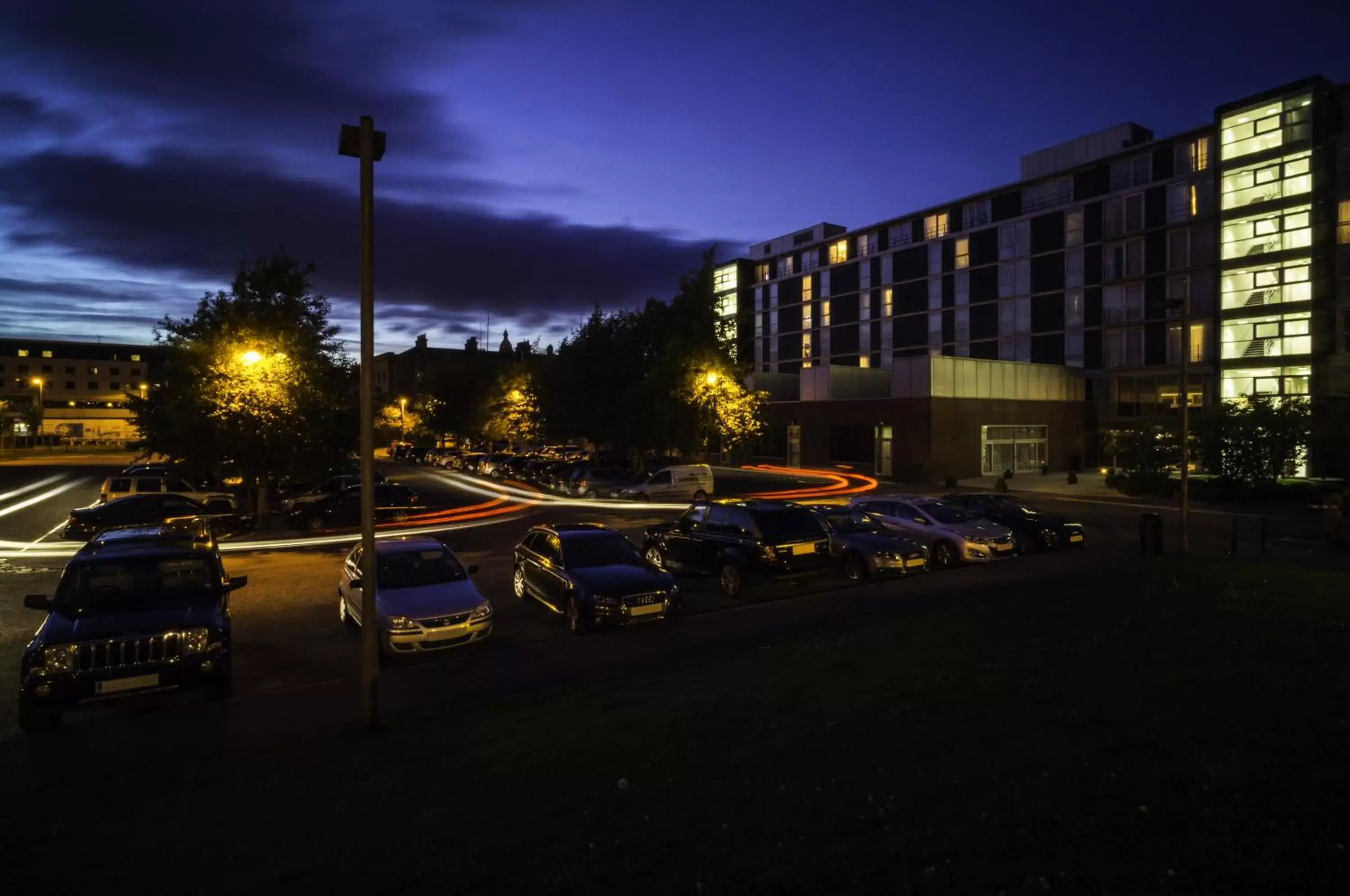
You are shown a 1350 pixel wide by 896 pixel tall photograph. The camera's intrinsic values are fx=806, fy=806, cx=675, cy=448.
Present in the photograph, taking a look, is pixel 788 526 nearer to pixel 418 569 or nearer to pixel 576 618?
pixel 576 618

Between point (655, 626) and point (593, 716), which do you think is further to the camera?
point (655, 626)

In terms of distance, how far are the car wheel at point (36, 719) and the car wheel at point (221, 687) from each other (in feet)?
4.74

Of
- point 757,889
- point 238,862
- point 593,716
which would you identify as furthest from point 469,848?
point 593,716

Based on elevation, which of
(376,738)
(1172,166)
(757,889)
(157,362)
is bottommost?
(376,738)

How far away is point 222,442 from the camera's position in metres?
26.2

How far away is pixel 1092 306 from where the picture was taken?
6041cm

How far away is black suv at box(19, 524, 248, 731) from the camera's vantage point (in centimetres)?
874

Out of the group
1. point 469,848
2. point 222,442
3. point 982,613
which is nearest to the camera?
point 469,848

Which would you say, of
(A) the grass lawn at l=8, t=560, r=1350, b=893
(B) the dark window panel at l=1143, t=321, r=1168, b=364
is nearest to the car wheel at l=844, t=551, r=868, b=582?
(A) the grass lawn at l=8, t=560, r=1350, b=893

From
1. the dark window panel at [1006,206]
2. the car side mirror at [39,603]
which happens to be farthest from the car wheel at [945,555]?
the dark window panel at [1006,206]

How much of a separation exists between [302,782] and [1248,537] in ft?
86.5

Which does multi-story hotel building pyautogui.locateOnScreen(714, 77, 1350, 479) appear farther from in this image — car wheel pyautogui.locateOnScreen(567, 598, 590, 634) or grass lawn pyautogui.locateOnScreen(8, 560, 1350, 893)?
grass lawn pyautogui.locateOnScreen(8, 560, 1350, 893)

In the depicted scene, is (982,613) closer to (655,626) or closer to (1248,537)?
(655,626)

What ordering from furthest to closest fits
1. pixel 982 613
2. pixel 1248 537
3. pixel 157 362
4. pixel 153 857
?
pixel 157 362
pixel 1248 537
pixel 982 613
pixel 153 857
